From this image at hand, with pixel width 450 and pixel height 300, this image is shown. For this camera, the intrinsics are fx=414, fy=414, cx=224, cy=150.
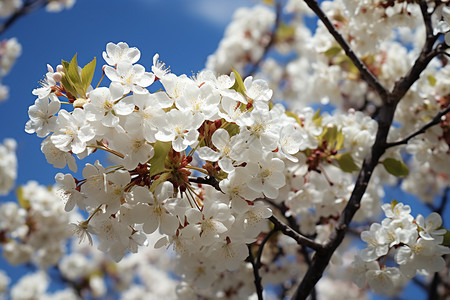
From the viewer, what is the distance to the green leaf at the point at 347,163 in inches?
86.4

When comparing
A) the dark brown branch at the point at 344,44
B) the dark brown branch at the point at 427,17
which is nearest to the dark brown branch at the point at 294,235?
the dark brown branch at the point at 344,44

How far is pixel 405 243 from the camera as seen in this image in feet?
5.36

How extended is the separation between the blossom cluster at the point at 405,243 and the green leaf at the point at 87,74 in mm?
1227

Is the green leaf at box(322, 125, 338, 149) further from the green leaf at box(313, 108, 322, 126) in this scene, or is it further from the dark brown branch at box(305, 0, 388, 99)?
the dark brown branch at box(305, 0, 388, 99)

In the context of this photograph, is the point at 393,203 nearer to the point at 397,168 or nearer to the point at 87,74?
the point at 397,168

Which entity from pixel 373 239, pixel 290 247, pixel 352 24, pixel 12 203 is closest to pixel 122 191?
pixel 373 239

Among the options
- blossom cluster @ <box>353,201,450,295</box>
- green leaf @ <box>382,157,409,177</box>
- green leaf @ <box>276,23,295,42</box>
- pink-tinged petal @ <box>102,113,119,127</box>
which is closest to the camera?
pink-tinged petal @ <box>102,113,119,127</box>

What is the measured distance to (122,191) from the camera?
4.42 feet

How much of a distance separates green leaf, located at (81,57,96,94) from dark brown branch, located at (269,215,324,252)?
31.6 inches

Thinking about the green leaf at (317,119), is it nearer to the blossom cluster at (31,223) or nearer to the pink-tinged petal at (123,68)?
the pink-tinged petal at (123,68)

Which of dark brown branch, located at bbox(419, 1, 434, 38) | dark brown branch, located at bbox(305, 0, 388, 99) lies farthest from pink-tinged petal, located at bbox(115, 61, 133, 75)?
dark brown branch, located at bbox(419, 1, 434, 38)

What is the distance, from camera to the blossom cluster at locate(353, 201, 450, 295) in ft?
Result: 5.35

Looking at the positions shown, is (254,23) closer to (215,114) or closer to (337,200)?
(337,200)

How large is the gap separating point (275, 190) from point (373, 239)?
60cm
